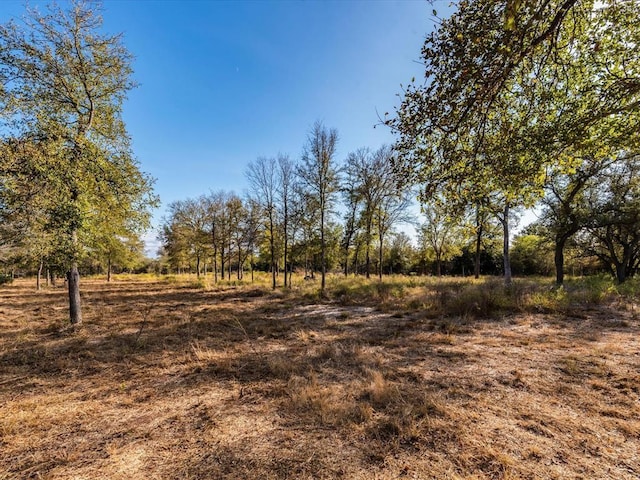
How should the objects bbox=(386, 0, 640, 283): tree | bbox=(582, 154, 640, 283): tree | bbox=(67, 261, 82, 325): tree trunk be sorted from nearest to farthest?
bbox=(386, 0, 640, 283): tree → bbox=(67, 261, 82, 325): tree trunk → bbox=(582, 154, 640, 283): tree

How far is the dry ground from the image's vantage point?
9.39 ft

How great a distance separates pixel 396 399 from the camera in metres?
4.10

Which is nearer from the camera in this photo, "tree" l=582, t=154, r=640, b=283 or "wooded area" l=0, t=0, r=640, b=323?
"wooded area" l=0, t=0, r=640, b=323

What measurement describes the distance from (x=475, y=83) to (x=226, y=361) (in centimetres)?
679

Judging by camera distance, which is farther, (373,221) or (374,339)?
(373,221)

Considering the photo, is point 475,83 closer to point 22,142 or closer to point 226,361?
point 226,361

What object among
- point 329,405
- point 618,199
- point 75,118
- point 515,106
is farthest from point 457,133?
point 618,199

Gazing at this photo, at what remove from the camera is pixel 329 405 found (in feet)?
13.0

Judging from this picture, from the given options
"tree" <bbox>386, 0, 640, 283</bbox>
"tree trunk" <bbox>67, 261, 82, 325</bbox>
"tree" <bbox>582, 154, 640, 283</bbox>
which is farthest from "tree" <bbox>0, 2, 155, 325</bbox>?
"tree" <bbox>582, 154, 640, 283</bbox>

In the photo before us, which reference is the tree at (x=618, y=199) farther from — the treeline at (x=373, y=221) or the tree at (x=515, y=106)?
the tree at (x=515, y=106)

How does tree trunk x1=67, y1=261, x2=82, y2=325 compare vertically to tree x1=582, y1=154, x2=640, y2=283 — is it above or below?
below

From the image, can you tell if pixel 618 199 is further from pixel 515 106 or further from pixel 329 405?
pixel 329 405

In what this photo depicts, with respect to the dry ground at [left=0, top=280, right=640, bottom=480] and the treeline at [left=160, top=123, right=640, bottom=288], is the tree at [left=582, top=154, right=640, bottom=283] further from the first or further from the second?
the dry ground at [left=0, top=280, right=640, bottom=480]

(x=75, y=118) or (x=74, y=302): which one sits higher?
(x=75, y=118)
